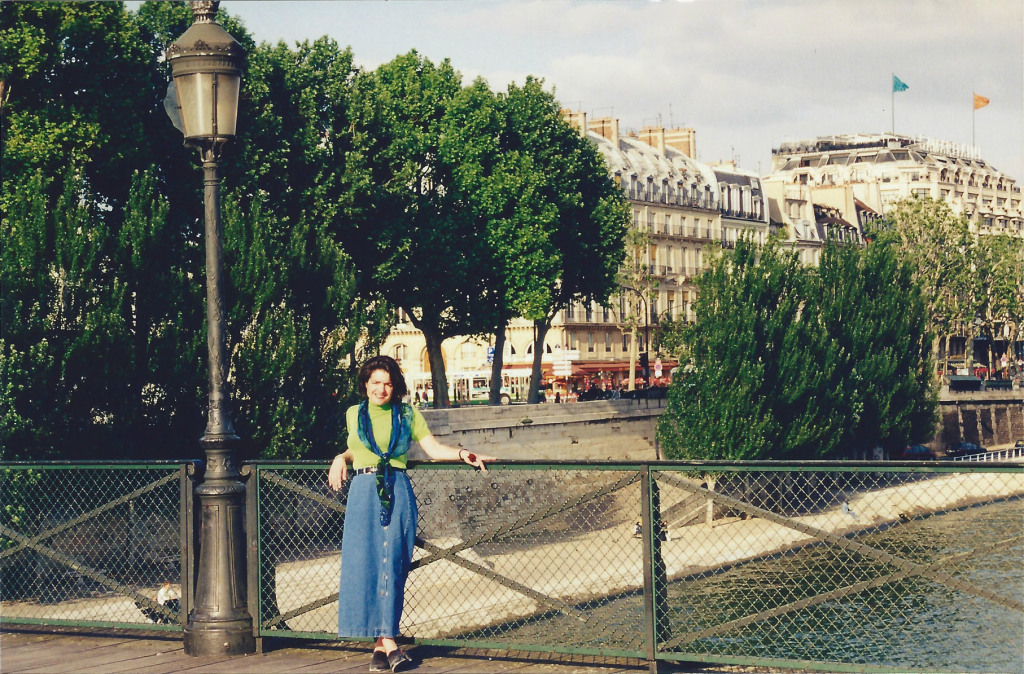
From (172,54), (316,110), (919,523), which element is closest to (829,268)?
(316,110)

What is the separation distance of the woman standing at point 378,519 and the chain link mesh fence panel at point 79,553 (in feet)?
5.46

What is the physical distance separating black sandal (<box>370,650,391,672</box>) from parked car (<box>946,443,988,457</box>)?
216ft

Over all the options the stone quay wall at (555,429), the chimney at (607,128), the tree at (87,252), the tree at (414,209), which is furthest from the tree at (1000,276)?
the tree at (87,252)

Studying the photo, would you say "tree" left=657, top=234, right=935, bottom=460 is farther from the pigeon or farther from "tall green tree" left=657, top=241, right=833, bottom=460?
the pigeon

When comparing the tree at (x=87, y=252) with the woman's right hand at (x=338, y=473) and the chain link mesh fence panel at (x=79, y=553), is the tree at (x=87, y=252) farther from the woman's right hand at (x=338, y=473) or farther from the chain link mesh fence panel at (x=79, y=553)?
the woman's right hand at (x=338, y=473)

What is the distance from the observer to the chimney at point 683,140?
92.3 meters

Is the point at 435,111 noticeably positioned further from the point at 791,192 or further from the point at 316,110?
the point at 791,192

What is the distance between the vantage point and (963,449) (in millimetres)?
71438

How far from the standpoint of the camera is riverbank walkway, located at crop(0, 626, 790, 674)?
328 inches

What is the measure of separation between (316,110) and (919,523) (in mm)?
30694

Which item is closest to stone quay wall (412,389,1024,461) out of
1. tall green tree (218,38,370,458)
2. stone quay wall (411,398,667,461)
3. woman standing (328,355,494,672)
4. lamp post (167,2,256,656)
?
stone quay wall (411,398,667,461)

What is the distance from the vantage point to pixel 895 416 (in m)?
54.9

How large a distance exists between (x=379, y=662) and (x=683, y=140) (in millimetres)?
86735

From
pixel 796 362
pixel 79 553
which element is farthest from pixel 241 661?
pixel 796 362
